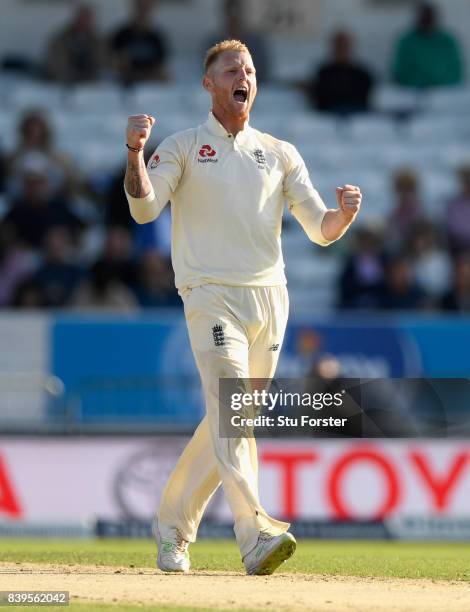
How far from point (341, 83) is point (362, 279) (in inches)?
151

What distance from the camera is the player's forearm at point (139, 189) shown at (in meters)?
7.10

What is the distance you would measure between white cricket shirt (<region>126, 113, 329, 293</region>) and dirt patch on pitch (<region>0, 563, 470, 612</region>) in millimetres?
1368

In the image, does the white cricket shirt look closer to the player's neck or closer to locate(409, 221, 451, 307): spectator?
the player's neck

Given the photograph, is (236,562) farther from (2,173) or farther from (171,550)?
(2,173)

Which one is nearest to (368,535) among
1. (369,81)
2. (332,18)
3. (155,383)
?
(155,383)

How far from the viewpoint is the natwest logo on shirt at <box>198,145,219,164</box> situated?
7.45 meters

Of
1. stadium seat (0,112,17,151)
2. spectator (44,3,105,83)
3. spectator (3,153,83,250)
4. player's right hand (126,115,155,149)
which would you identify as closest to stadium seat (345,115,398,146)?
spectator (44,3,105,83)

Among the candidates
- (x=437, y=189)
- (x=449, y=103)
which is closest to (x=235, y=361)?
(x=437, y=189)

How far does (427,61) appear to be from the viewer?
18.7 metres

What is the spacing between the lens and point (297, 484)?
40.9 ft

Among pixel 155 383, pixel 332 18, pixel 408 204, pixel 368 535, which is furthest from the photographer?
pixel 332 18

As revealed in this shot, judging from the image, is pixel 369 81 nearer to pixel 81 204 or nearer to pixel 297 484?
pixel 81 204

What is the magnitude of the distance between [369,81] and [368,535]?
730cm

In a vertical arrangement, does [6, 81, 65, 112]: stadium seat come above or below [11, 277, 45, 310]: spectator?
above
